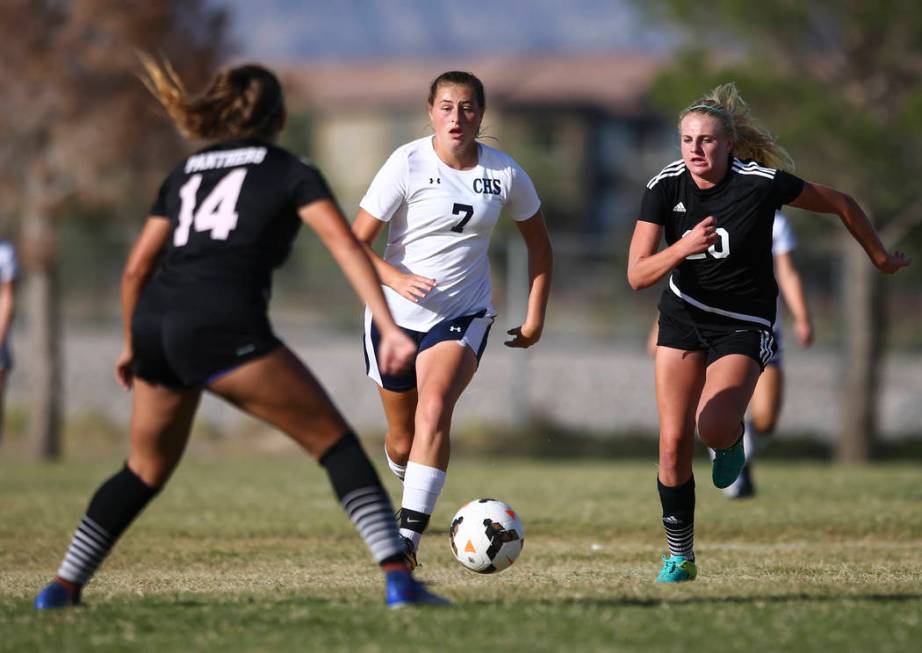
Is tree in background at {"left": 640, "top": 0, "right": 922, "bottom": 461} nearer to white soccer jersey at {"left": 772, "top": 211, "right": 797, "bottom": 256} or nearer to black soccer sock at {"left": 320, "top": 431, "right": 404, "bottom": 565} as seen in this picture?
white soccer jersey at {"left": 772, "top": 211, "right": 797, "bottom": 256}

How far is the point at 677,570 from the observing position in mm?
7156

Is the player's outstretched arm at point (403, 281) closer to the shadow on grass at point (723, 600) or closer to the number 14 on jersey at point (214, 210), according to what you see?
the number 14 on jersey at point (214, 210)

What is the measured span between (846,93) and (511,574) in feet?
42.3

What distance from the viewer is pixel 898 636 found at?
17.4 ft

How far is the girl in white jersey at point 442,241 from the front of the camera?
7.37 meters

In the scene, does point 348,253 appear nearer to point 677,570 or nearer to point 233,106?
point 233,106

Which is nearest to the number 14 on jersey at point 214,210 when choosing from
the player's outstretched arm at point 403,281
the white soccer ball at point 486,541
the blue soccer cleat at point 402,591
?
the player's outstretched arm at point 403,281

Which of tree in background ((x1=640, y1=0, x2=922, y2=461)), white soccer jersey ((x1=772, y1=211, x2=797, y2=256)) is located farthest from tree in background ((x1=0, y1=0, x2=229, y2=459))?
white soccer jersey ((x1=772, y1=211, x2=797, y2=256))

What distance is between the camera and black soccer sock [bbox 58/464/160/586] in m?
5.74

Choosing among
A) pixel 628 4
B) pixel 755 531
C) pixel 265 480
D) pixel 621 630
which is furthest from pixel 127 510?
pixel 628 4

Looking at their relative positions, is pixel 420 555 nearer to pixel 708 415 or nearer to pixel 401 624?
pixel 708 415

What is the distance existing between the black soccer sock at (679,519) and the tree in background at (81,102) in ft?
39.9

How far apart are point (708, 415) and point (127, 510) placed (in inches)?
117

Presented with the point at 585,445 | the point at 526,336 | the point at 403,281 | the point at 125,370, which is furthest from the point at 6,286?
the point at 585,445
